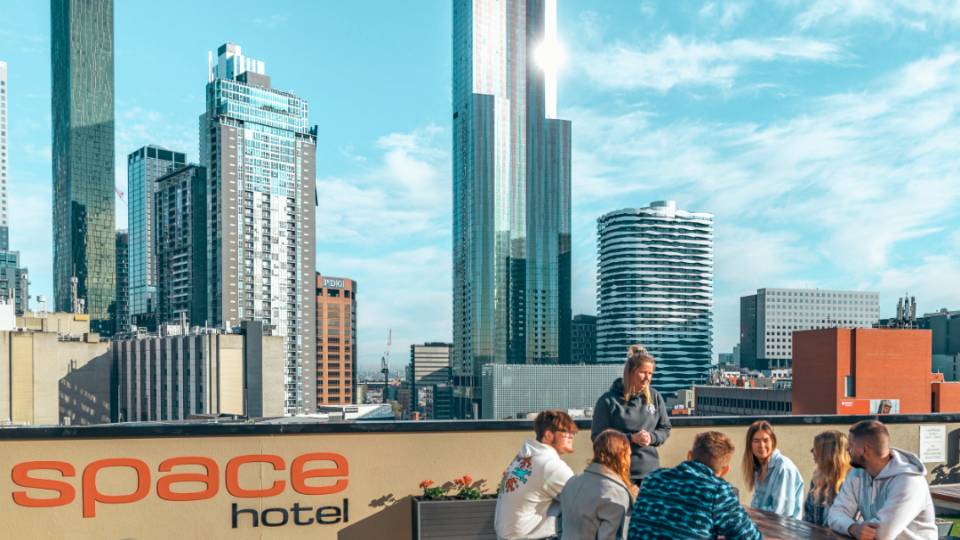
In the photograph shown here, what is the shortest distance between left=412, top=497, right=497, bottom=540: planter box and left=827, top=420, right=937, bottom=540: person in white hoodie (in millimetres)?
2304

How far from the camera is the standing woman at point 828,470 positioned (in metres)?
4.21

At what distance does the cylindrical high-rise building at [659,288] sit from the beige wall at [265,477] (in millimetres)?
166404

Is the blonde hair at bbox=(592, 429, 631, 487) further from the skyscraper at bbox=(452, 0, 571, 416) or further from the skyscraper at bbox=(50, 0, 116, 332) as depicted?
the skyscraper at bbox=(50, 0, 116, 332)

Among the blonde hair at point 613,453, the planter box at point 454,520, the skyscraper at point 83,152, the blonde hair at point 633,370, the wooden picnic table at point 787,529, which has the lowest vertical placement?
the planter box at point 454,520

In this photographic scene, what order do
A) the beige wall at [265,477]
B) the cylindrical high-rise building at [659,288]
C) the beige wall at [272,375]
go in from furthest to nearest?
the cylindrical high-rise building at [659,288], the beige wall at [272,375], the beige wall at [265,477]

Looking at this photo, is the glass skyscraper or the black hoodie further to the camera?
the glass skyscraper

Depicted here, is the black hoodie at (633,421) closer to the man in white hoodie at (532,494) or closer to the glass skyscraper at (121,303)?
the man in white hoodie at (532,494)

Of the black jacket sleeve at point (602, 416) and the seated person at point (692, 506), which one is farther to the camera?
the black jacket sleeve at point (602, 416)

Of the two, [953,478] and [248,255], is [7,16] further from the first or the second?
[953,478]

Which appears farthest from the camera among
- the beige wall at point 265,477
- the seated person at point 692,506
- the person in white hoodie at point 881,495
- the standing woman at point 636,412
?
the beige wall at point 265,477

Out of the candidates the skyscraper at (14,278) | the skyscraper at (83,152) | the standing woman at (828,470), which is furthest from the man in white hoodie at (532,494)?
the skyscraper at (83,152)

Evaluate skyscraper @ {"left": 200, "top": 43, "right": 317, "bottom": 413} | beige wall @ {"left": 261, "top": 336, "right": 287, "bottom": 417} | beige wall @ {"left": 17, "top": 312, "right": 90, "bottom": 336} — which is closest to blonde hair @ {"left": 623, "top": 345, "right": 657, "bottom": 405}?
beige wall @ {"left": 261, "top": 336, "right": 287, "bottom": 417}

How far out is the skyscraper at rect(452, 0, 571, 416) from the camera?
176750mm

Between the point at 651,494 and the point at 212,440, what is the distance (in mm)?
3355
